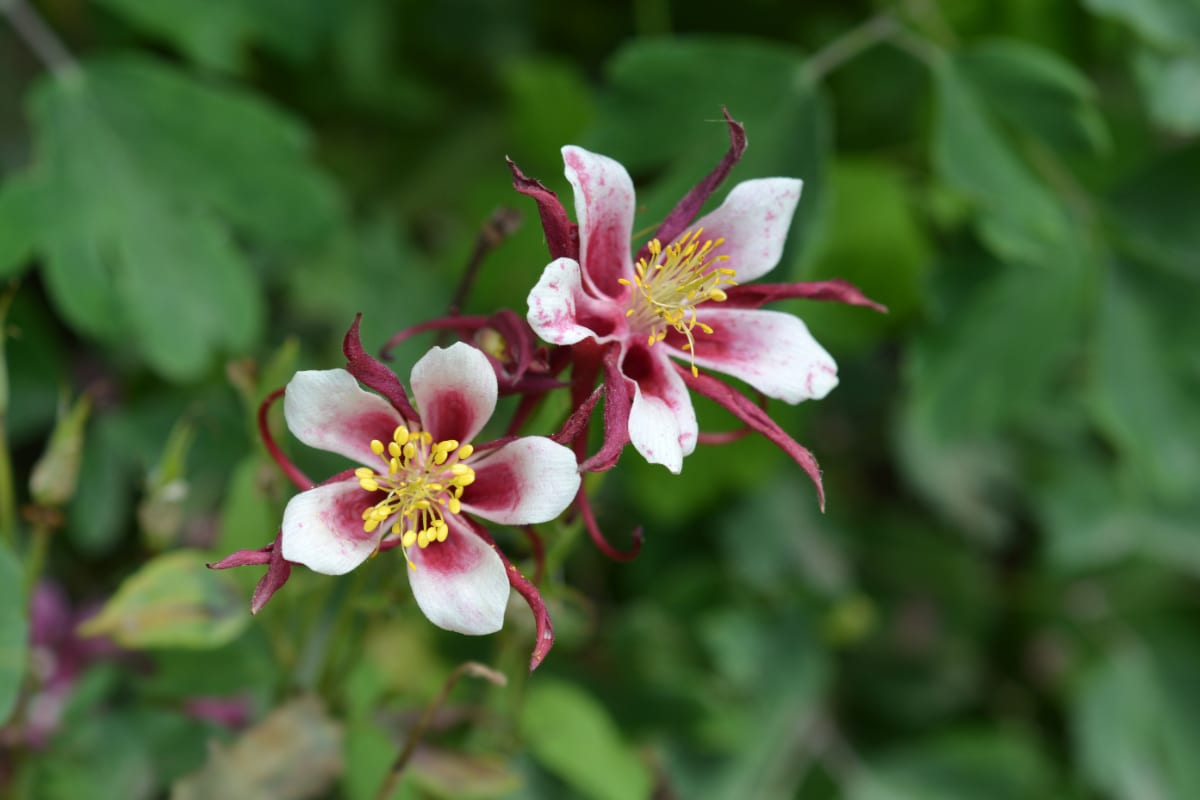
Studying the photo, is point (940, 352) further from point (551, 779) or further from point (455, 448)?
point (455, 448)

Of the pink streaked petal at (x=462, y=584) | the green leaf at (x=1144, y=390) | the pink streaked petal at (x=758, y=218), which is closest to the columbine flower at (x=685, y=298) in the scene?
the pink streaked petal at (x=758, y=218)

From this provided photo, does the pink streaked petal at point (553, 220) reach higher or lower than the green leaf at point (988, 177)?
higher

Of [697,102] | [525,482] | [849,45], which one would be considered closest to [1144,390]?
[849,45]

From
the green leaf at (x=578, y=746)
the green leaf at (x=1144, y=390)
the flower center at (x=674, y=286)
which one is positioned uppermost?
the flower center at (x=674, y=286)

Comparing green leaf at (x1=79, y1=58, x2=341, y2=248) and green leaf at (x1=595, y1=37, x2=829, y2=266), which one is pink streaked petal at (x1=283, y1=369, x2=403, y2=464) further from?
green leaf at (x1=79, y1=58, x2=341, y2=248)

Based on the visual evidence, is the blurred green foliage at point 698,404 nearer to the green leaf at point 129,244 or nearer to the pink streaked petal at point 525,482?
the green leaf at point 129,244

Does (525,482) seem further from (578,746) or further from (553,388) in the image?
(578,746)
